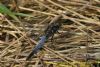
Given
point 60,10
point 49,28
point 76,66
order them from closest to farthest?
point 76,66
point 49,28
point 60,10

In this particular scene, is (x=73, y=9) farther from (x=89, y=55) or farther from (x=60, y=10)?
(x=89, y=55)

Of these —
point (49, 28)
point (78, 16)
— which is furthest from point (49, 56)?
point (78, 16)

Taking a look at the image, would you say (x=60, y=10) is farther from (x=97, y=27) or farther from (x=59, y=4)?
(x=97, y=27)

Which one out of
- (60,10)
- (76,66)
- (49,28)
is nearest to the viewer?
(76,66)

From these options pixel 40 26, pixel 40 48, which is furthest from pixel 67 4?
pixel 40 48

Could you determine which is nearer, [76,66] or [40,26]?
[76,66]

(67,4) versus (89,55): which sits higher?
(67,4)
